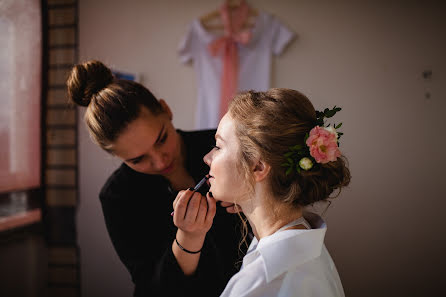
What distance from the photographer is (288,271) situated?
910 millimetres

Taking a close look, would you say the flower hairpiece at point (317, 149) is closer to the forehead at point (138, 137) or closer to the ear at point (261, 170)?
the ear at point (261, 170)

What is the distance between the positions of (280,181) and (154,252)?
0.72 meters

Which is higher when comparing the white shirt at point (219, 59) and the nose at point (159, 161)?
the white shirt at point (219, 59)

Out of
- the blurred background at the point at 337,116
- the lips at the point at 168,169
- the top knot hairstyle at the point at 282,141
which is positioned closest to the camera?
the top knot hairstyle at the point at 282,141

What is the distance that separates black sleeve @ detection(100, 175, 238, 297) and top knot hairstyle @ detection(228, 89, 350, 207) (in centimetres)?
46

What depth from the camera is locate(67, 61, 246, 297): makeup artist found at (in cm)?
112

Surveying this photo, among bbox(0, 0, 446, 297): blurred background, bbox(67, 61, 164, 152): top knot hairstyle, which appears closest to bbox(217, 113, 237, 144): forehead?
bbox(67, 61, 164, 152): top knot hairstyle

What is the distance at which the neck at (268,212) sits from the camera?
106 centimetres

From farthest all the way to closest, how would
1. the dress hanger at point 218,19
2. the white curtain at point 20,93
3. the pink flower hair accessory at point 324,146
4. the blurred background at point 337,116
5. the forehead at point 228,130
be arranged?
the dress hanger at point 218,19, the blurred background at point 337,116, the white curtain at point 20,93, the forehead at point 228,130, the pink flower hair accessory at point 324,146

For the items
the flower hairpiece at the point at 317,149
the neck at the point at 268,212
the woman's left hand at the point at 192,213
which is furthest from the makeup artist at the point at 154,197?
the flower hairpiece at the point at 317,149

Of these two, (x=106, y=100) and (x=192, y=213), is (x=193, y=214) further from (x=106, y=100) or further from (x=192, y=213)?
(x=106, y=100)

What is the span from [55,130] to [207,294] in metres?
1.82

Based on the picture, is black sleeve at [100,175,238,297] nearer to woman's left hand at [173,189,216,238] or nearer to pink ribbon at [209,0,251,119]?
woman's left hand at [173,189,216,238]

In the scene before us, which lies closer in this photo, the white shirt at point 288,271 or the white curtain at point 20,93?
the white shirt at point 288,271
